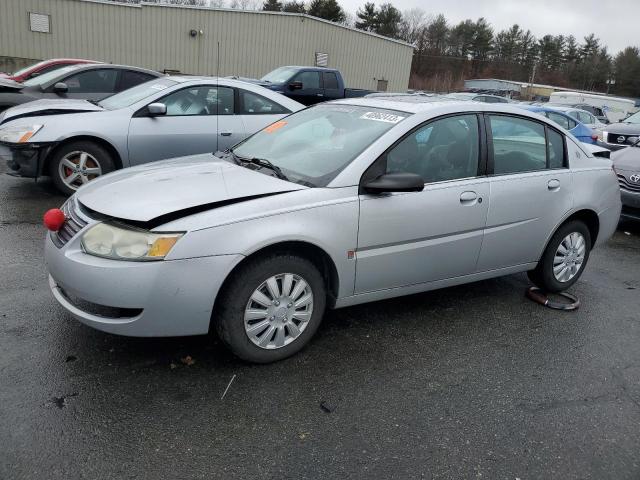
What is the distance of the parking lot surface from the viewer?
248 centimetres

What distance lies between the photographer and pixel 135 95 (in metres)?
7.03

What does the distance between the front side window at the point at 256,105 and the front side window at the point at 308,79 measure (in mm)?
7905

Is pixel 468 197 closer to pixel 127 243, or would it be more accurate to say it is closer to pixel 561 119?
pixel 127 243

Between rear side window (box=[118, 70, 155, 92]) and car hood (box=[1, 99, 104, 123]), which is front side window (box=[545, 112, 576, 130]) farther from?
car hood (box=[1, 99, 104, 123])

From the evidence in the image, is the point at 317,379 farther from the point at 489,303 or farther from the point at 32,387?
the point at 489,303

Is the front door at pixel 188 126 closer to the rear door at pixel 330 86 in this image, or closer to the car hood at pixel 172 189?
the car hood at pixel 172 189

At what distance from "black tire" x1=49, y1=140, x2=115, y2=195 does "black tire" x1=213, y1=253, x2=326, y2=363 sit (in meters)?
4.22

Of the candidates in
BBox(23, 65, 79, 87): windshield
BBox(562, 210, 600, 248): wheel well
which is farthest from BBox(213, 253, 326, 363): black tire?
BBox(23, 65, 79, 87): windshield

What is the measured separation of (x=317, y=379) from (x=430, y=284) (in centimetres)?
119

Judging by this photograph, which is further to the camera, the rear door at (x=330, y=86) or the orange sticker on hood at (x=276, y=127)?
the rear door at (x=330, y=86)

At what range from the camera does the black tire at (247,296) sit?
9.89 ft

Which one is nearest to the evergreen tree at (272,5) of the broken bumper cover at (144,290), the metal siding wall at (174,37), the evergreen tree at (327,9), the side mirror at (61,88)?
the evergreen tree at (327,9)

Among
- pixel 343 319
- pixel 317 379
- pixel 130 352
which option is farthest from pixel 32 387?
pixel 343 319

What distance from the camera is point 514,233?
165 inches
